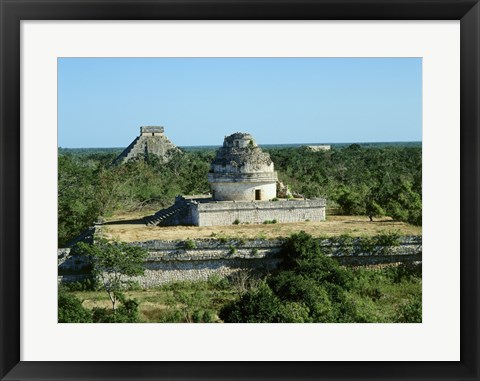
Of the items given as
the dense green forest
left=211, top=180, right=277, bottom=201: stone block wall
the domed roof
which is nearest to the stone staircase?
left=211, top=180, right=277, bottom=201: stone block wall

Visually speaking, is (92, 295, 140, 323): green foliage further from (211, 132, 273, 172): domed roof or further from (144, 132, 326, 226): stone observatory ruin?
(211, 132, 273, 172): domed roof

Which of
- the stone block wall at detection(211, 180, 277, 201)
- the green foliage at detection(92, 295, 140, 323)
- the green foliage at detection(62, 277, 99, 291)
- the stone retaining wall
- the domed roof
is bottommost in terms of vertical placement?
the green foliage at detection(92, 295, 140, 323)

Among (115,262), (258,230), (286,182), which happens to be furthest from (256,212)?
(286,182)

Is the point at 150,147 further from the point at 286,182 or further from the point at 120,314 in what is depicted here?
the point at 120,314
